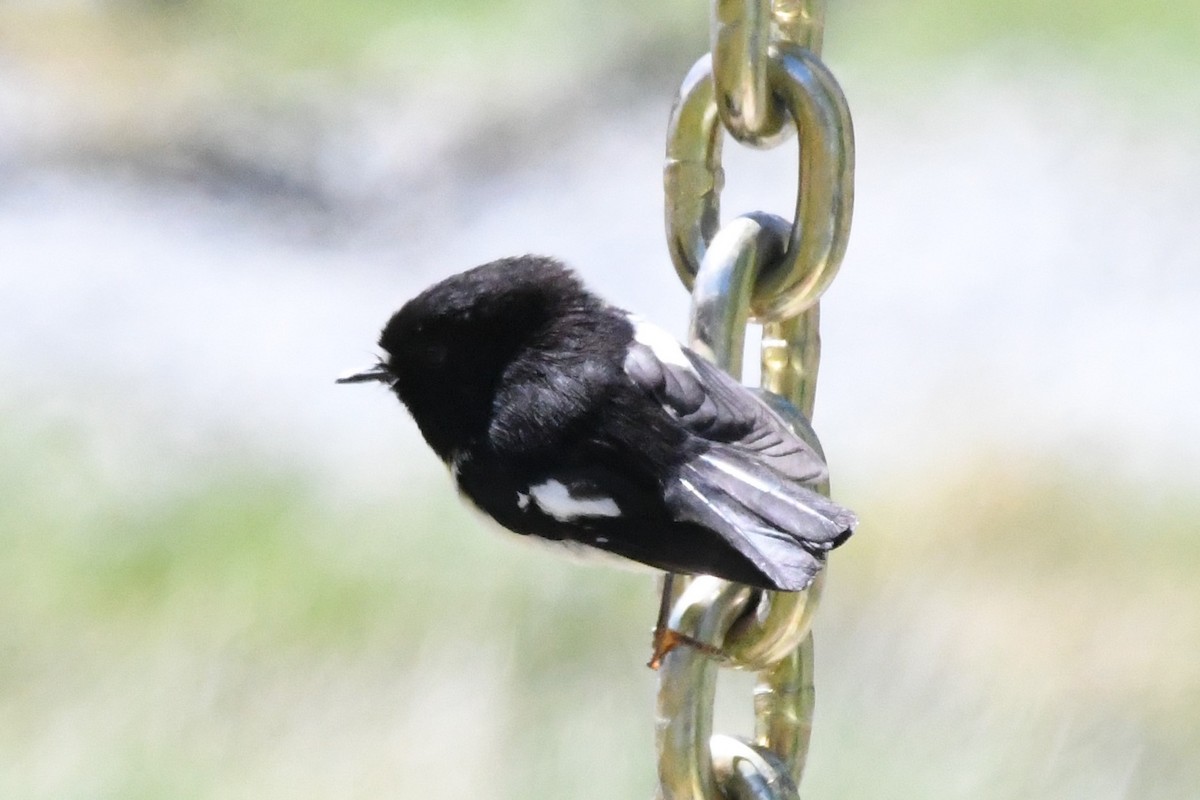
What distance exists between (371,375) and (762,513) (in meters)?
0.65

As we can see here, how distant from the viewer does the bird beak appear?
1.80 metres

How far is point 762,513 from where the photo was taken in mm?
1295

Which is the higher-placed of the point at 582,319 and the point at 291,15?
the point at 291,15

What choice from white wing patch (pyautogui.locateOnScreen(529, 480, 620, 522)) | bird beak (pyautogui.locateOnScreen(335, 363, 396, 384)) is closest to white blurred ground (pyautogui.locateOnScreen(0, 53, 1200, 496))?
bird beak (pyautogui.locateOnScreen(335, 363, 396, 384))

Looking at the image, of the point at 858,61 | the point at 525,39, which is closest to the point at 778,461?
the point at 858,61

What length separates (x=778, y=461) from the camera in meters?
1.31

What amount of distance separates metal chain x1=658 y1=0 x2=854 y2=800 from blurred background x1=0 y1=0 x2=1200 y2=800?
1.70 m

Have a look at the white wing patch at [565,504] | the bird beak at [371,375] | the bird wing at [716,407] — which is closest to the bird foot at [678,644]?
the bird wing at [716,407]

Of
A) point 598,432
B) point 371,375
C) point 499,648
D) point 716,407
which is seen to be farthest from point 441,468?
point 716,407

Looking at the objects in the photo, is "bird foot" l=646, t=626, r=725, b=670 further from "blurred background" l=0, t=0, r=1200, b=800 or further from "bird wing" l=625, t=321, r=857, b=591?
"blurred background" l=0, t=0, r=1200, b=800

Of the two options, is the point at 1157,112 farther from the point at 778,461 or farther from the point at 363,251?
the point at 778,461

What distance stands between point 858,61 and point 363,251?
1384 mm

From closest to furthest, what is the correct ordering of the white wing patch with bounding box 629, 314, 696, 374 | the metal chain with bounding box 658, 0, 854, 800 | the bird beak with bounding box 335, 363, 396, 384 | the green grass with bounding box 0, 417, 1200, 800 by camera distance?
the metal chain with bounding box 658, 0, 854, 800 → the white wing patch with bounding box 629, 314, 696, 374 → the bird beak with bounding box 335, 363, 396, 384 → the green grass with bounding box 0, 417, 1200, 800

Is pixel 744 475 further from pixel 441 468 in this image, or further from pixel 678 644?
pixel 441 468
